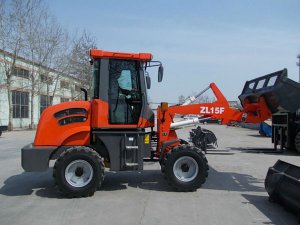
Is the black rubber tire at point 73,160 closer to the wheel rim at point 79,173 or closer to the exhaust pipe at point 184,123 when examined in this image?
the wheel rim at point 79,173

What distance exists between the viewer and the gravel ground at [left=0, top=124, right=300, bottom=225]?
6.36 metres

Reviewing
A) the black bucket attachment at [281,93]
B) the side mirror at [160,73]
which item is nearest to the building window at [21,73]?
the side mirror at [160,73]

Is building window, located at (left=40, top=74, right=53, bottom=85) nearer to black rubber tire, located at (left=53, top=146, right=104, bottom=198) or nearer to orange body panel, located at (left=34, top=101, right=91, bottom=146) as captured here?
→ orange body panel, located at (left=34, top=101, right=91, bottom=146)

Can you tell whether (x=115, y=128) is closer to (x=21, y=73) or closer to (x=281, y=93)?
(x=281, y=93)

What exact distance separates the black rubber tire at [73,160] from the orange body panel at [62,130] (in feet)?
1.66

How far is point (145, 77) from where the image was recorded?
8656mm

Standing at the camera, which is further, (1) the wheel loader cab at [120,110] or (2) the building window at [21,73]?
(2) the building window at [21,73]

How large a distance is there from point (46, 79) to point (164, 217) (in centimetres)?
3306

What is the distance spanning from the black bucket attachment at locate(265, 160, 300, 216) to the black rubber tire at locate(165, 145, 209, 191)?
4.58 ft

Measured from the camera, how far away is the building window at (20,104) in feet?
120

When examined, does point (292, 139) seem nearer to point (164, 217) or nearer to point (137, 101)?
point (137, 101)

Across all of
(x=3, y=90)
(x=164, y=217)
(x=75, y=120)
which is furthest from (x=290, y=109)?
(x=3, y=90)

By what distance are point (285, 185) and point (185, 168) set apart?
2287mm

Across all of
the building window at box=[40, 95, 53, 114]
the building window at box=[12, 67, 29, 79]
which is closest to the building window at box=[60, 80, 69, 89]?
the building window at box=[40, 95, 53, 114]
